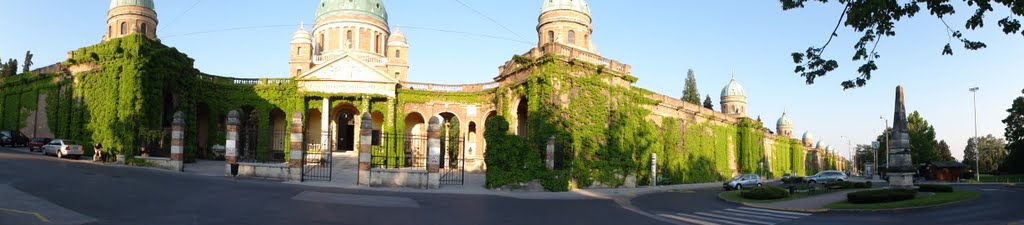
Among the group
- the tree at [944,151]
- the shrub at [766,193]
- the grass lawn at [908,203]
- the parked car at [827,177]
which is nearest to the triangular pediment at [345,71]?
the shrub at [766,193]

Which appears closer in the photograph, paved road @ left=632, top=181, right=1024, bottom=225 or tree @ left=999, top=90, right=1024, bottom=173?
paved road @ left=632, top=181, right=1024, bottom=225

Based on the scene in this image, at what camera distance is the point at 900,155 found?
27125 millimetres

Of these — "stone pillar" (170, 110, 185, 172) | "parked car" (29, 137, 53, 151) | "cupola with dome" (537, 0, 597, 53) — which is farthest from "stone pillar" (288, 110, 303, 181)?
"cupola with dome" (537, 0, 597, 53)

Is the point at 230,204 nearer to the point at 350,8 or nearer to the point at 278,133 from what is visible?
the point at 278,133

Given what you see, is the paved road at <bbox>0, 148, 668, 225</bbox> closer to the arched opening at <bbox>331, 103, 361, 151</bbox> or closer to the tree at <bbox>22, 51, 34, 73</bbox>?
the arched opening at <bbox>331, 103, 361, 151</bbox>

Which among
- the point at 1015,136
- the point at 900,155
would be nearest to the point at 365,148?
the point at 900,155

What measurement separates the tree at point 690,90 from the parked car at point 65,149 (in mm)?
75875

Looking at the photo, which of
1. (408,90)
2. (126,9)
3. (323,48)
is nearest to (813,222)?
(408,90)

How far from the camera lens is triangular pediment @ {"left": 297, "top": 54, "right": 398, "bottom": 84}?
42969 millimetres

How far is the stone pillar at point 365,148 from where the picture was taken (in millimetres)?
25266

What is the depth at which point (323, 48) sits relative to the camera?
59.0m

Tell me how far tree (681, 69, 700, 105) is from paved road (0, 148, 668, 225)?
231 ft

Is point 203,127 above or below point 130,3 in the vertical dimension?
below

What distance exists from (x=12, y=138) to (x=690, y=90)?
7921 cm
